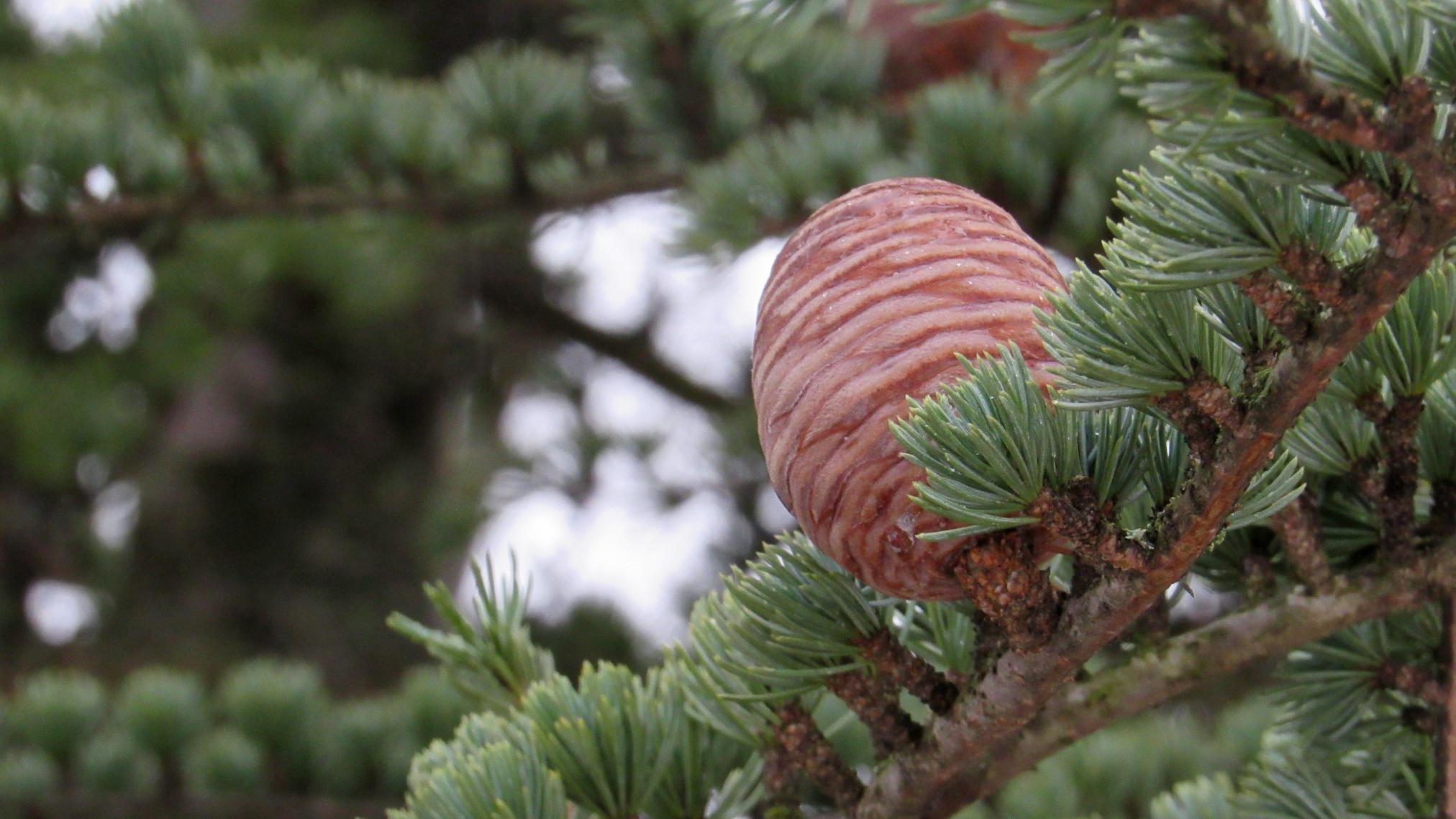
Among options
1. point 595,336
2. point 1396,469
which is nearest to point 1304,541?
point 1396,469

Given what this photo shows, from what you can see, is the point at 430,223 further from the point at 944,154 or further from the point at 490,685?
the point at 490,685

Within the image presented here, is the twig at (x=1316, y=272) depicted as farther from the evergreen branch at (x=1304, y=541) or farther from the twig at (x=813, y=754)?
the twig at (x=813, y=754)

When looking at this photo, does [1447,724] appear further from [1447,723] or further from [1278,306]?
[1278,306]

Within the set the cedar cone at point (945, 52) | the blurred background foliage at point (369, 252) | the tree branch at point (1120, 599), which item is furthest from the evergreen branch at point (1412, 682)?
the cedar cone at point (945, 52)

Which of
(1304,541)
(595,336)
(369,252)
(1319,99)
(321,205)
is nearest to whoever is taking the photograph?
(1319,99)

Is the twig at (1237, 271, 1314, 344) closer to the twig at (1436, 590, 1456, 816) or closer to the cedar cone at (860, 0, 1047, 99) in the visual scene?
the twig at (1436, 590, 1456, 816)

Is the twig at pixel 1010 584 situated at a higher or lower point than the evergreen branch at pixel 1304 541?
higher

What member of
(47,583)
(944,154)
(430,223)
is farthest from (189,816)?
(944,154)
